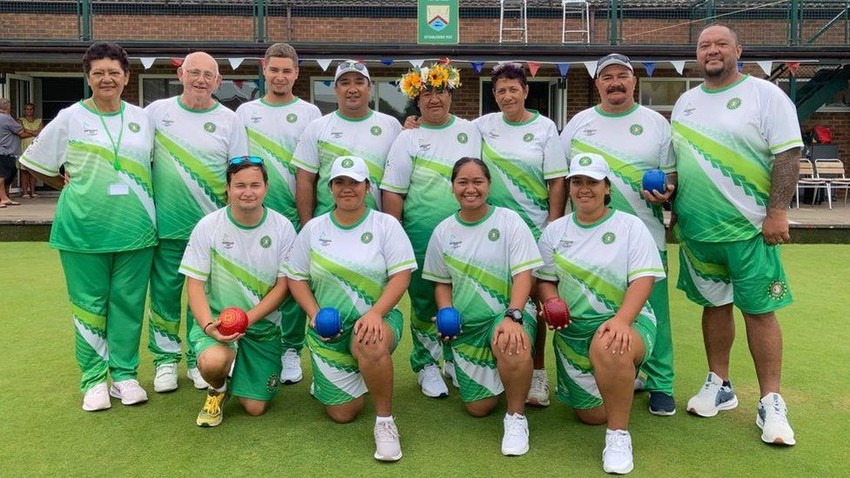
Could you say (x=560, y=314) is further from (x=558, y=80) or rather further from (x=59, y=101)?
(x=59, y=101)

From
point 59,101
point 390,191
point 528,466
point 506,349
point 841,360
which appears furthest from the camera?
point 59,101

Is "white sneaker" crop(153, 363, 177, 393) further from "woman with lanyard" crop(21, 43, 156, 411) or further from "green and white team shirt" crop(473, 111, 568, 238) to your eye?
"green and white team shirt" crop(473, 111, 568, 238)

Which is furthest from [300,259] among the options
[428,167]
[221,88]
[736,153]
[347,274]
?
Result: [221,88]

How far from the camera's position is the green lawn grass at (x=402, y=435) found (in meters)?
3.42

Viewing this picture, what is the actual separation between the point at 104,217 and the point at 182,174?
524 mm

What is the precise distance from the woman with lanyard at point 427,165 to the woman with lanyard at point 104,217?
4.78ft

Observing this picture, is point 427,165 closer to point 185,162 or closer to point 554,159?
point 554,159

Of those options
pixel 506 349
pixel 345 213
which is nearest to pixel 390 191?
pixel 345 213

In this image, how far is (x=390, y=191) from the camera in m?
4.47

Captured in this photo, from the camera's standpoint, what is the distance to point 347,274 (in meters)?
3.93

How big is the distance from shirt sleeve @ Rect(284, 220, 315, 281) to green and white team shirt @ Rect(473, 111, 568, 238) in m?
1.12

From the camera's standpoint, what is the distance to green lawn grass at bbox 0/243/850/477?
3.42 m

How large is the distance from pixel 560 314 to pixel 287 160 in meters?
2.13

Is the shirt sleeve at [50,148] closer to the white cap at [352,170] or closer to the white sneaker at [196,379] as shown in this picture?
the white sneaker at [196,379]
